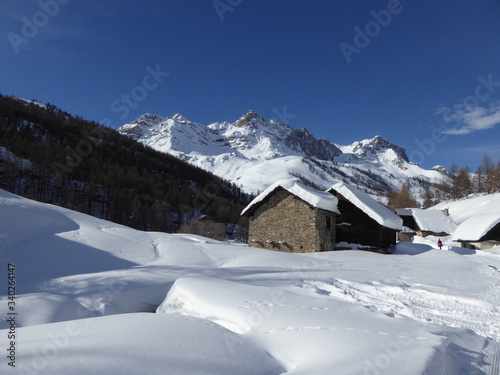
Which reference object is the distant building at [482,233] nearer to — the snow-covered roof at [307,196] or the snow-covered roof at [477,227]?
the snow-covered roof at [477,227]

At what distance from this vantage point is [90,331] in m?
3.54

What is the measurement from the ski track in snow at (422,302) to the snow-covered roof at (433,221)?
44.3m

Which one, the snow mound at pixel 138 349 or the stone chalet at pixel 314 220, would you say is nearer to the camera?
the snow mound at pixel 138 349

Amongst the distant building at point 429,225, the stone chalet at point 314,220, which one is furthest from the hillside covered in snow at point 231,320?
the distant building at point 429,225

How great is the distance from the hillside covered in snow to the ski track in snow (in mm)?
34

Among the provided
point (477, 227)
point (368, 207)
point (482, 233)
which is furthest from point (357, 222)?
point (477, 227)

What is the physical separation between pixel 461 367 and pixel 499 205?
6357cm

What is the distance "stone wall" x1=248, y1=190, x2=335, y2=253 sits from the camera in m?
19.9

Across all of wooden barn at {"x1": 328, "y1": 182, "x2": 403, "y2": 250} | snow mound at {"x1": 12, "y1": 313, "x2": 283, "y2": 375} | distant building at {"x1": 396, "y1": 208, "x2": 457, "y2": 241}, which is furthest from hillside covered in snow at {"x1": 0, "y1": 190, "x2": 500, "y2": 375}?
distant building at {"x1": 396, "y1": 208, "x2": 457, "y2": 241}

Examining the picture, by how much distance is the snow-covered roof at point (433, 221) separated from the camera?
155 ft

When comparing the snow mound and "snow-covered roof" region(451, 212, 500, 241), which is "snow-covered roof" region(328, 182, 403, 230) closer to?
"snow-covered roof" region(451, 212, 500, 241)

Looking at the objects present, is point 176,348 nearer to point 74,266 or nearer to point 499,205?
point 74,266

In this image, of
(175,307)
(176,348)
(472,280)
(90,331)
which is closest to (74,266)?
(175,307)

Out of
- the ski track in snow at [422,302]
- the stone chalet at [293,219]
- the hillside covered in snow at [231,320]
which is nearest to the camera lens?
the hillside covered in snow at [231,320]
